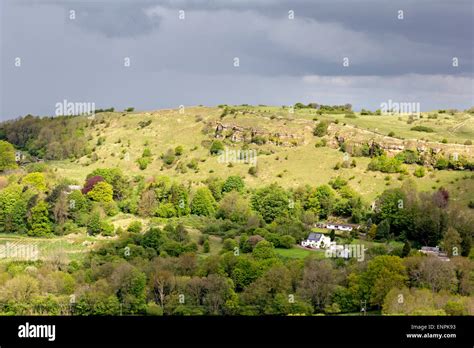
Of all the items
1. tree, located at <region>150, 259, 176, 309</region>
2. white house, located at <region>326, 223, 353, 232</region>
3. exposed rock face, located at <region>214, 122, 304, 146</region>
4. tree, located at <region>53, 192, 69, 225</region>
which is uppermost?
exposed rock face, located at <region>214, 122, 304, 146</region>

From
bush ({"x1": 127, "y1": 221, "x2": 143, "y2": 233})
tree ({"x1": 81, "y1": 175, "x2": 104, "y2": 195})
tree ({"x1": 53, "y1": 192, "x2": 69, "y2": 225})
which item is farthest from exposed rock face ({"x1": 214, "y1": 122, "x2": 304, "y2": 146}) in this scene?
tree ({"x1": 53, "y1": 192, "x2": 69, "y2": 225})

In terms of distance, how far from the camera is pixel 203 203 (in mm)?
66375

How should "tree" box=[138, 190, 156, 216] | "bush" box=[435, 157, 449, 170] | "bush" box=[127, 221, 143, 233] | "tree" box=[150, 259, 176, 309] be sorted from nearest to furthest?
"tree" box=[150, 259, 176, 309]
"bush" box=[127, 221, 143, 233]
"tree" box=[138, 190, 156, 216]
"bush" box=[435, 157, 449, 170]

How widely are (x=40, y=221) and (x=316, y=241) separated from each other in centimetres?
2434

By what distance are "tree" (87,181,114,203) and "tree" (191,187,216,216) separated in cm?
811

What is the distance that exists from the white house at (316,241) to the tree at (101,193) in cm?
2186

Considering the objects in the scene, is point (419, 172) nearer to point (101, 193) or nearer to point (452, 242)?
point (452, 242)

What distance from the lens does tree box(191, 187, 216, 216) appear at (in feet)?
216

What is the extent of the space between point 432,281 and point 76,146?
5527cm

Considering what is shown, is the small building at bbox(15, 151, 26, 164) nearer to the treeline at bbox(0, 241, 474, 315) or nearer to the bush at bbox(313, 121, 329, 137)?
the bush at bbox(313, 121, 329, 137)

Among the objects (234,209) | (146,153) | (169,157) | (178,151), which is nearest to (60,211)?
(234,209)
